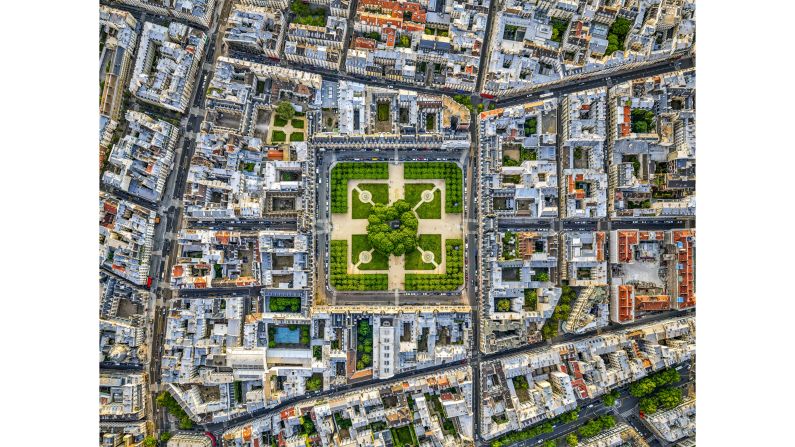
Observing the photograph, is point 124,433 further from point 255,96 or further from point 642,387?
point 642,387

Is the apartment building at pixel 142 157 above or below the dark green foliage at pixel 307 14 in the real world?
below

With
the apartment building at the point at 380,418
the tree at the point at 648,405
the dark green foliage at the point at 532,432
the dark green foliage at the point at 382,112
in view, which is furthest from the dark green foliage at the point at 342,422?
the dark green foliage at the point at 382,112

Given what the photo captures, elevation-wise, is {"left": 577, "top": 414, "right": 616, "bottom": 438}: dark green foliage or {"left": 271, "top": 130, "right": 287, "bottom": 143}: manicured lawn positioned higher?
{"left": 271, "top": 130, "right": 287, "bottom": 143}: manicured lawn

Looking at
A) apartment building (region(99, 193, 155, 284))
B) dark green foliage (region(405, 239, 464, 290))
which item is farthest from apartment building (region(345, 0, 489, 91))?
apartment building (region(99, 193, 155, 284))

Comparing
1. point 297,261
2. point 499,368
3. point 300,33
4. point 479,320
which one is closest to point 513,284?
point 479,320

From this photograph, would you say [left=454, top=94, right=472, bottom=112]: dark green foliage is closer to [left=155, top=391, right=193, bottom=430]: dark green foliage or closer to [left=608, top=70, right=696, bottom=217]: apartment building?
[left=608, top=70, right=696, bottom=217]: apartment building

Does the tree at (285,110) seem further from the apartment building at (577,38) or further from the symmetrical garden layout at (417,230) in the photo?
the apartment building at (577,38)

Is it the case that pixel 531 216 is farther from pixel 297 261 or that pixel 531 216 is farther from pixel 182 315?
pixel 182 315
